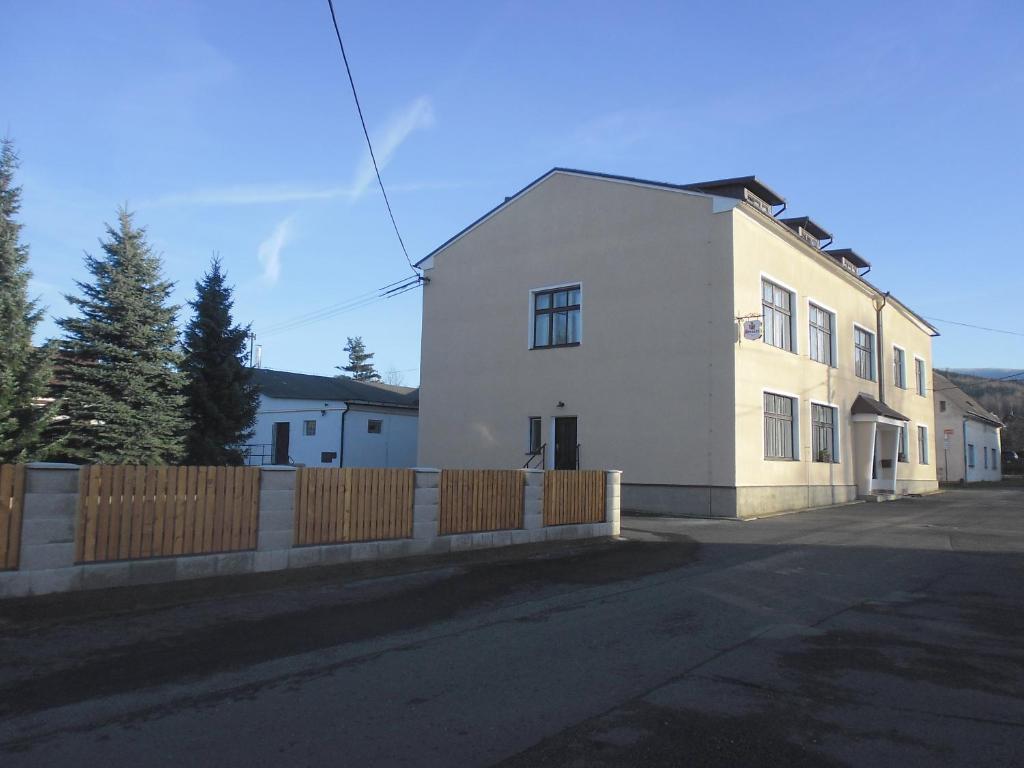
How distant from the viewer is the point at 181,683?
5707 millimetres

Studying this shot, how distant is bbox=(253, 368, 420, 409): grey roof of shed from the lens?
3469cm

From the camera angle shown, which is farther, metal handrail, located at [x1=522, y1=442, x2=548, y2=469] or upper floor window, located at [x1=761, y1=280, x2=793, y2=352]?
metal handrail, located at [x1=522, y1=442, x2=548, y2=469]

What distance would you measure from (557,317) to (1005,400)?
98.8 m

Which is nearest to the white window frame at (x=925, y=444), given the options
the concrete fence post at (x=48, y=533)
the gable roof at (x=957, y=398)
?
the gable roof at (x=957, y=398)

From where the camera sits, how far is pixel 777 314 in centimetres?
2378

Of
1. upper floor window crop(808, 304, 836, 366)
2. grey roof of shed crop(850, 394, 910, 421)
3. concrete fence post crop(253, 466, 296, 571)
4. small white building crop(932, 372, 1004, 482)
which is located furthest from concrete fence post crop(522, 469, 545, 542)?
small white building crop(932, 372, 1004, 482)

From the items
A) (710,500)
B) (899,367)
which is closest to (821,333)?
(710,500)

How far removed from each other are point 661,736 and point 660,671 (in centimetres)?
145

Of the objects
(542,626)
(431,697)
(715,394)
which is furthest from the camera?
(715,394)

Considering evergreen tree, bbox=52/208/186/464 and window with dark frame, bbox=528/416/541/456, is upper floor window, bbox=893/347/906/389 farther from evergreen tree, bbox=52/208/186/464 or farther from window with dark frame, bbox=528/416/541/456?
evergreen tree, bbox=52/208/186/464

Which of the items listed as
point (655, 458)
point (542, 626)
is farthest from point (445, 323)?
→ point (542, 626)

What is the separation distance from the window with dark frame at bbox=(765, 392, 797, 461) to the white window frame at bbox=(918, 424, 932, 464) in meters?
17.7

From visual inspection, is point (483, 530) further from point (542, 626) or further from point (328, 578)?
point (542, 626)

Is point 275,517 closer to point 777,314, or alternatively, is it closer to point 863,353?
point 777,314
